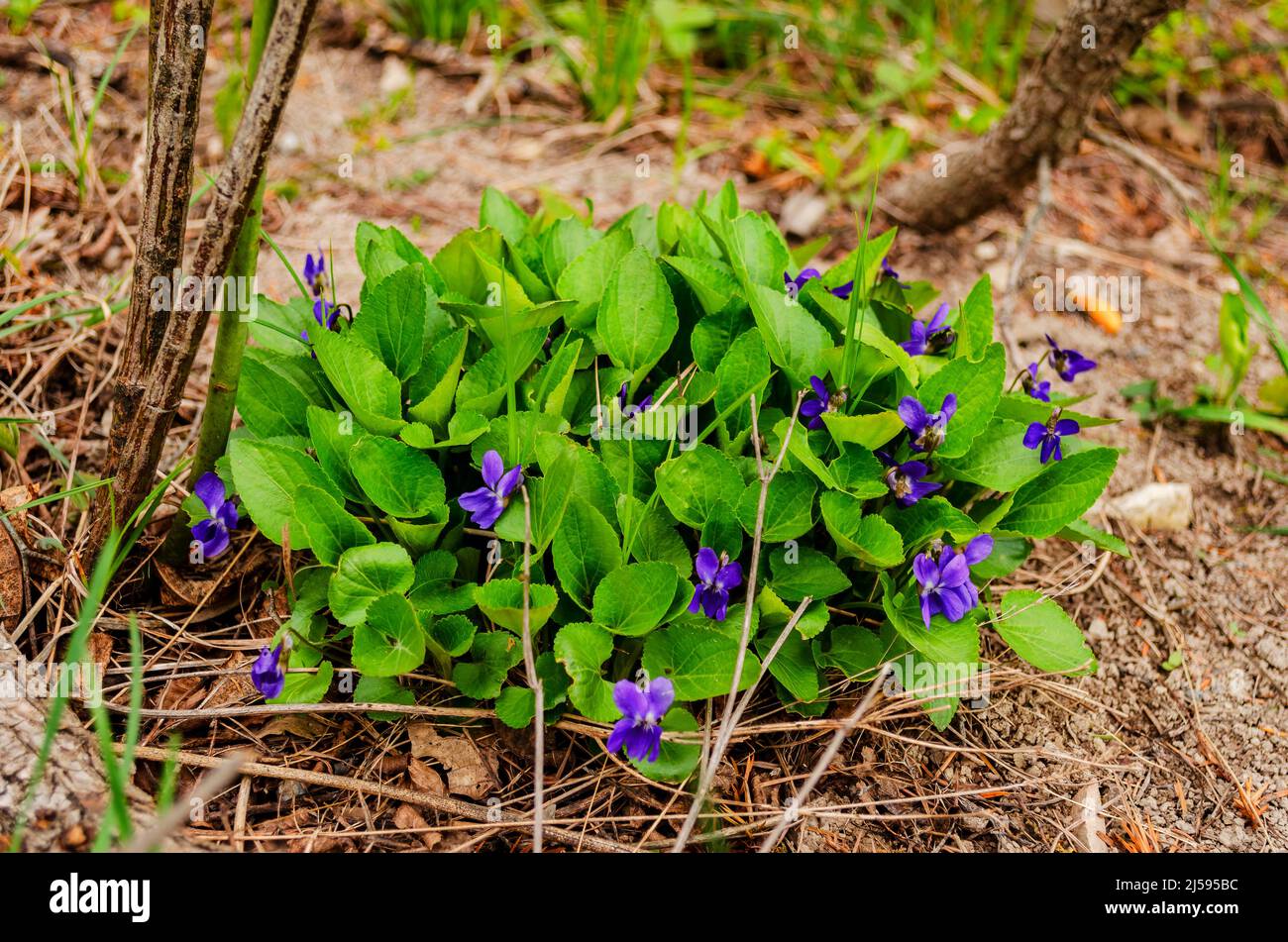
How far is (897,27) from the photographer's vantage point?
187 inches

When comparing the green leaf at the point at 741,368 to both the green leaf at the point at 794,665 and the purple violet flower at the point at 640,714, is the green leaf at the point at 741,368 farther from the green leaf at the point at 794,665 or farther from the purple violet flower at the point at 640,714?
the purple violet flower at the point at 640,714

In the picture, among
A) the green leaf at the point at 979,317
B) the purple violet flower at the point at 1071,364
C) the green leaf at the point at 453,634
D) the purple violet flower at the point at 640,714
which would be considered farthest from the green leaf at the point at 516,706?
the purple violet flower at the point at 1071,364

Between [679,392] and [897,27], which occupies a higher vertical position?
[897,27]

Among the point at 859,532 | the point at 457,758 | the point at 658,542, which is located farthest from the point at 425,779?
the point at 859,532

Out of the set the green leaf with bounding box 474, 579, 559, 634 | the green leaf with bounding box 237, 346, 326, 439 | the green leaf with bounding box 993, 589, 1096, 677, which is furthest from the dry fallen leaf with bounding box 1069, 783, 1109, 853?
the green leaf with bounding box 237, 346, 326, 439

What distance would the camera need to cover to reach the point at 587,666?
1771mm

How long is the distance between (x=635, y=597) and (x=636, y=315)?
622 millimetres

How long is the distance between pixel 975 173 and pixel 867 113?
3.10ft

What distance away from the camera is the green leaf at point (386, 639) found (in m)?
1.71

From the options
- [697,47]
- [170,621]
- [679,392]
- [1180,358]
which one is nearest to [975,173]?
[1180,358]

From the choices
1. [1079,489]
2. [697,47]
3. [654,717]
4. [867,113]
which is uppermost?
[697,47]

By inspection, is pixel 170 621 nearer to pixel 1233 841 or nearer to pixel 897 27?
pixel 1233 841

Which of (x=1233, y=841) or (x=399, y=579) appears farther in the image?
(x=1233, y=841)

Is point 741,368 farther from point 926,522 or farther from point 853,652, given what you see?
point 853,652
